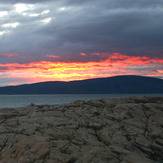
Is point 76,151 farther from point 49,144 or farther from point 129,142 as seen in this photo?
point 129,142

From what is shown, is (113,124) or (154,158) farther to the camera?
(113,124)

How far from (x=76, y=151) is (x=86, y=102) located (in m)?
8.05

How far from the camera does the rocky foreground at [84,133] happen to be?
1230 cm

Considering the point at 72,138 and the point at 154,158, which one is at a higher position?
the point at 72,138

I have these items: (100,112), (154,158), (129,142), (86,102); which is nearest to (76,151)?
(129,142)

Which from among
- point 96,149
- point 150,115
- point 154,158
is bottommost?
point 154,158

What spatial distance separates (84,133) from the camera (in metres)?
15.3

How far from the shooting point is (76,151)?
12844 millimetres

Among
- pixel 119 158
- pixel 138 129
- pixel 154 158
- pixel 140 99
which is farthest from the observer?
pixel 140 99

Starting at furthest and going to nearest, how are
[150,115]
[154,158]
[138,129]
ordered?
[150,115] → [138,129] → [154,158]

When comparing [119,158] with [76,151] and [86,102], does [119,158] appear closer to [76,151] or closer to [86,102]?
[76,151]

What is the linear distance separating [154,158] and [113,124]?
3812mm

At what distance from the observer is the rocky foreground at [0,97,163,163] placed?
40.4 ft

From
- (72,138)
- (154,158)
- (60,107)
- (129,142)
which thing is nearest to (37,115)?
(60,107)
